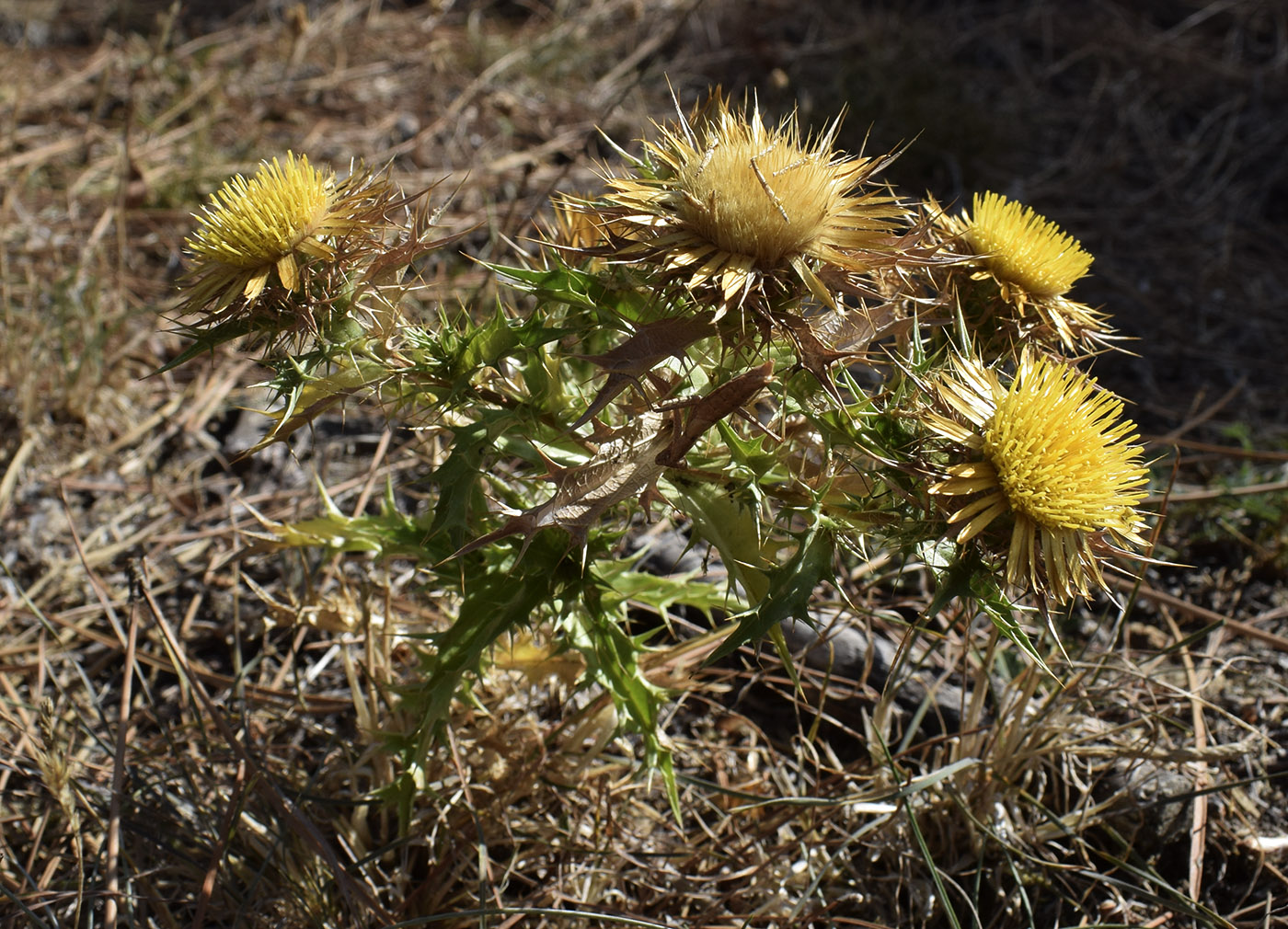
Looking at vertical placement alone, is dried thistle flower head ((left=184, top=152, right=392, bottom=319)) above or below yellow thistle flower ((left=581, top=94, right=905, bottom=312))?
below

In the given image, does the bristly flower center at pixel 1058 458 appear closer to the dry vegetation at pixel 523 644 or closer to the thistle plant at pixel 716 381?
the thistle plant at pixel 716 381

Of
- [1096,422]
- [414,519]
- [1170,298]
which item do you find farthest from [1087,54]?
[414,519]

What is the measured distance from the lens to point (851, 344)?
168 centimetres

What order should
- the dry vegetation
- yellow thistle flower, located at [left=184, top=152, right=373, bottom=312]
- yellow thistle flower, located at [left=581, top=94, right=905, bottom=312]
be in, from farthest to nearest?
the dry vegetation → yellow thistle flower, located at [left=184, top=152, right=373, bottom=312] → yellow thistle flower, located at [left=581, top=94, right=905, bottom=312]

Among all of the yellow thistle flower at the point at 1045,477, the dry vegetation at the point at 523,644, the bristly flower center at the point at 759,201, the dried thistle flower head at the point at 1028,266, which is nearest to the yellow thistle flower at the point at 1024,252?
the dried thistle flower head at the point at 1028,266

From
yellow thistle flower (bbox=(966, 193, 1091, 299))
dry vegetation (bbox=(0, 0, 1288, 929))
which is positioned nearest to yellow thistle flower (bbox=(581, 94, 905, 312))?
dry vegetation (bbox=(0, 0, 1288, 929))

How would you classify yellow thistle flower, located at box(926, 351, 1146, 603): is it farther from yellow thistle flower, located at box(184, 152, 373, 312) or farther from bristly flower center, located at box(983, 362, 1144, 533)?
yellow thistle flower, located at box(184, 152, 373, 312)

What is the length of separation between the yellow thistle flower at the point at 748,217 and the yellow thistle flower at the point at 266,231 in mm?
483

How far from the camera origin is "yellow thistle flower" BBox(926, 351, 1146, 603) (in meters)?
1.46

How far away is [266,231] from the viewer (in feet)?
5.26

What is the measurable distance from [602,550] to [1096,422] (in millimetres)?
950

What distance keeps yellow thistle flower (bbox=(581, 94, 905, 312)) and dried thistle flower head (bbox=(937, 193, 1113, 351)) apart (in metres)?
0.39

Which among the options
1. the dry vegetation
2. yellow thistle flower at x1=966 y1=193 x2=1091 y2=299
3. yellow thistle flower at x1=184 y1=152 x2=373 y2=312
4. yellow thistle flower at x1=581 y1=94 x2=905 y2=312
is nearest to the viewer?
yellow thistle flower at x1=581 y1=94 x2=905 y2=312

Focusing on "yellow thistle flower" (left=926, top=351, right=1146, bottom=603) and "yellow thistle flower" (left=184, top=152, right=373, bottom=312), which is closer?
"yellow thistle flower" (left=926, top=351, right=1146, bottom=603)
